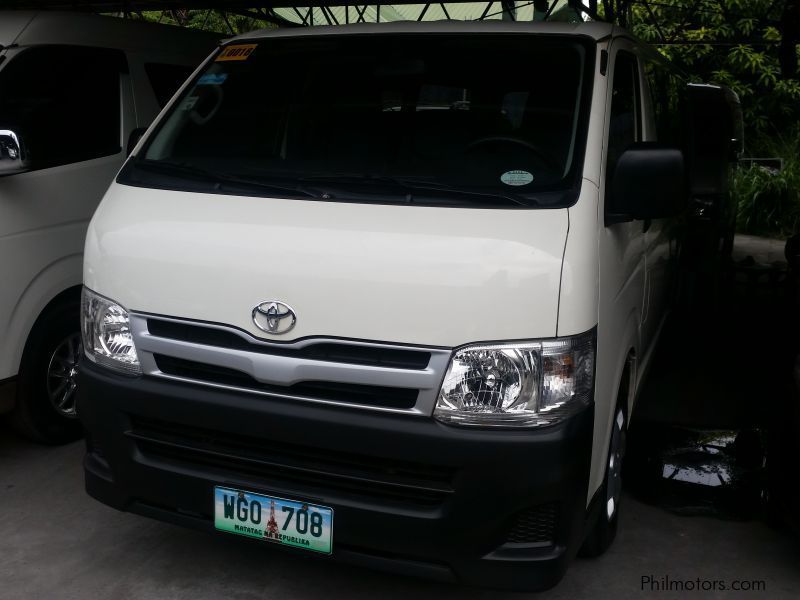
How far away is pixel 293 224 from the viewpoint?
9.60 feet

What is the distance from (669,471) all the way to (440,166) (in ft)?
7.13

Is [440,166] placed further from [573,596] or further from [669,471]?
[669,471]

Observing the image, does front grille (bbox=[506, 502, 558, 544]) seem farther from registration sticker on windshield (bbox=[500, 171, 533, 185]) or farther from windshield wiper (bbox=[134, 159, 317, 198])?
windshield wiper (bbox=[134, 159, 317, 198])

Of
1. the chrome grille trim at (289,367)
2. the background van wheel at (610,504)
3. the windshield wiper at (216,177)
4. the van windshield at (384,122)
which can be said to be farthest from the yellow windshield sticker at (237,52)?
the background van wheel at (610,504)

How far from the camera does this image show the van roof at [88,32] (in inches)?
176

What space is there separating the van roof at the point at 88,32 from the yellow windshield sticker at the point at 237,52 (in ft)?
3.86

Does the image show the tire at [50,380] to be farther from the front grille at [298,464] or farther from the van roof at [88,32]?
the front grille at [298,464]

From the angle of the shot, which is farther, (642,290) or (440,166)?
(642,290)

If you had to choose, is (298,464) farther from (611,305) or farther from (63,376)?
(63,376)

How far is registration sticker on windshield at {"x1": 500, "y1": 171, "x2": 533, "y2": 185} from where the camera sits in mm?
3111

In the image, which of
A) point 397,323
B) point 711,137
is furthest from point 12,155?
point 711,137

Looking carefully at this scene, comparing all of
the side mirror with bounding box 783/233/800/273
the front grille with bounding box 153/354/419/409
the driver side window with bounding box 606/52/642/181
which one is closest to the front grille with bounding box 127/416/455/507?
the front grille with bounding box 153/354/419/409

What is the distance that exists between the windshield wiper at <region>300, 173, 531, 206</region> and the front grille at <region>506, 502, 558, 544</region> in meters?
0.97

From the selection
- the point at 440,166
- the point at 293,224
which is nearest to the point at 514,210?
the point at 440,166
